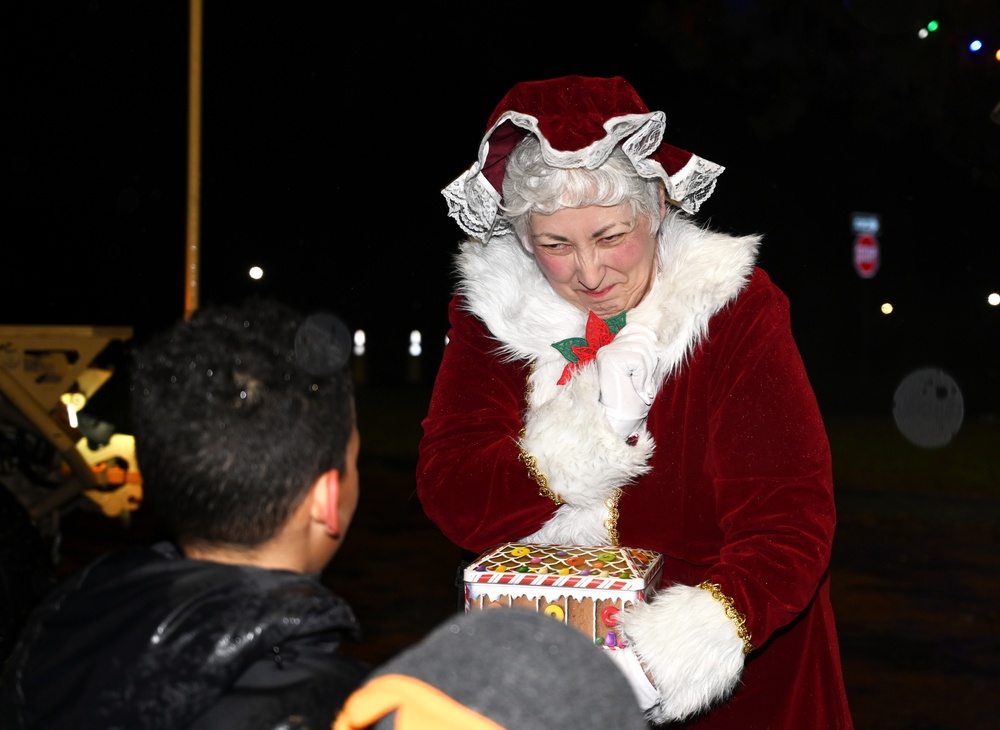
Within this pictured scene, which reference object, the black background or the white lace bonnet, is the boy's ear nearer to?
the white lace bonnet

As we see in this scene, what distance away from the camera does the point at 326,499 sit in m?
1.32

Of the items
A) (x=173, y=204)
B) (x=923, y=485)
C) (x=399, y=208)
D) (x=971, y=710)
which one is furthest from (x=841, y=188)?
(x=971, y=710)

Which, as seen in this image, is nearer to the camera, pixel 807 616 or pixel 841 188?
pixel 807 616

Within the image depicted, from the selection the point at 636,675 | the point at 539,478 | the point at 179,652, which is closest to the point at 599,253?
the point at 539,478

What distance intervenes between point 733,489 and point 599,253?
0.53m

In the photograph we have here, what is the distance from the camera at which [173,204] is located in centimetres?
2431

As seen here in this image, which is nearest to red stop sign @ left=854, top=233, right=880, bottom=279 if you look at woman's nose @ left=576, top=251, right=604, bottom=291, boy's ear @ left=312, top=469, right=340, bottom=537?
woman's nose @ left=576, top=251, right=604, bottom=291

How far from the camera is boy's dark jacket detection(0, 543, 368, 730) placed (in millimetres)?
1098

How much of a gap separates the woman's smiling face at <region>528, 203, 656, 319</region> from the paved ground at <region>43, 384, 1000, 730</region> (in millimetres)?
3089

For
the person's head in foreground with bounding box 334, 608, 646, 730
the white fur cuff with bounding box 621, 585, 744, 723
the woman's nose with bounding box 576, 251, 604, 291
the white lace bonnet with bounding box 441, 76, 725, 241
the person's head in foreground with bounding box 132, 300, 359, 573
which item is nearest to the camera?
the person's head in foreground with bounding box 334, 608, 646, 730

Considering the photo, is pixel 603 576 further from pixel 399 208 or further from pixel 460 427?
pixel 399 208

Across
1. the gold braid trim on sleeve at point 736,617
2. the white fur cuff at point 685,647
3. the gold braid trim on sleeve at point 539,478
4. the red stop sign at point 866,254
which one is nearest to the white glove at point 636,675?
the white fur cuff at point 685,647

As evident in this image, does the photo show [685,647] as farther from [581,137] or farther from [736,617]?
[581,137]

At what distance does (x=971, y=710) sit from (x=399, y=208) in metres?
19.6
